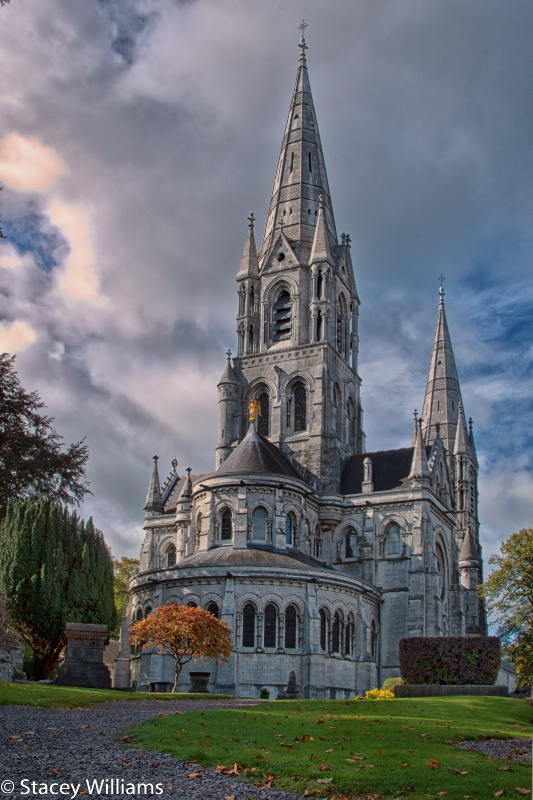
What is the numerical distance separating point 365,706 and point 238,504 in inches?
1059

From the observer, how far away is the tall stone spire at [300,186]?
231 feet

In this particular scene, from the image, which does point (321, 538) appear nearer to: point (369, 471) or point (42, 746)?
point (369, 471)

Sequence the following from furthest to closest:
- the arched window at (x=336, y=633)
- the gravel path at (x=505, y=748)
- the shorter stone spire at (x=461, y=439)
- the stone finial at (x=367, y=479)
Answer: the shorter stone spire at (x=461, y=439) → the stone finial at (x=367, y=479) → the arched window at (x=336, y=633) → the gravel path at (x=505, y=748)

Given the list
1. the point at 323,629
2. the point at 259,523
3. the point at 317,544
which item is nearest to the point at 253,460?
the point at 259,523

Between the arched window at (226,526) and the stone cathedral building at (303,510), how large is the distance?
9 centimetres

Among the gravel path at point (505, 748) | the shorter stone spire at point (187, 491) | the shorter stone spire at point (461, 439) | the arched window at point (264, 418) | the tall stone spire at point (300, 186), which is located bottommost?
the gravel path at point (505, 748)

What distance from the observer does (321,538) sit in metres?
60.0

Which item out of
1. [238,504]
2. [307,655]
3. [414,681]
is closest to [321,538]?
[238,504]

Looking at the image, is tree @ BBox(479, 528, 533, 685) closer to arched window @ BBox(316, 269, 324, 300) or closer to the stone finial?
the stone finial

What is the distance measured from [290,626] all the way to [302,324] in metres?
26.8

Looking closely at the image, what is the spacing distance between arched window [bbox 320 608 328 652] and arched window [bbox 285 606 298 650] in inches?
71.1

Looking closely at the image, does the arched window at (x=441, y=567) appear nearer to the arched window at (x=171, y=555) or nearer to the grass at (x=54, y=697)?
the arched window at (x=171, y=555)

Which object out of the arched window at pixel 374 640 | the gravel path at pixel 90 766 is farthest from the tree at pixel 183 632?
the gravel path at pixel 90 766

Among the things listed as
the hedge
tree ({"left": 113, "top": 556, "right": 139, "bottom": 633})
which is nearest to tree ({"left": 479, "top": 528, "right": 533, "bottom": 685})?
the hedge
